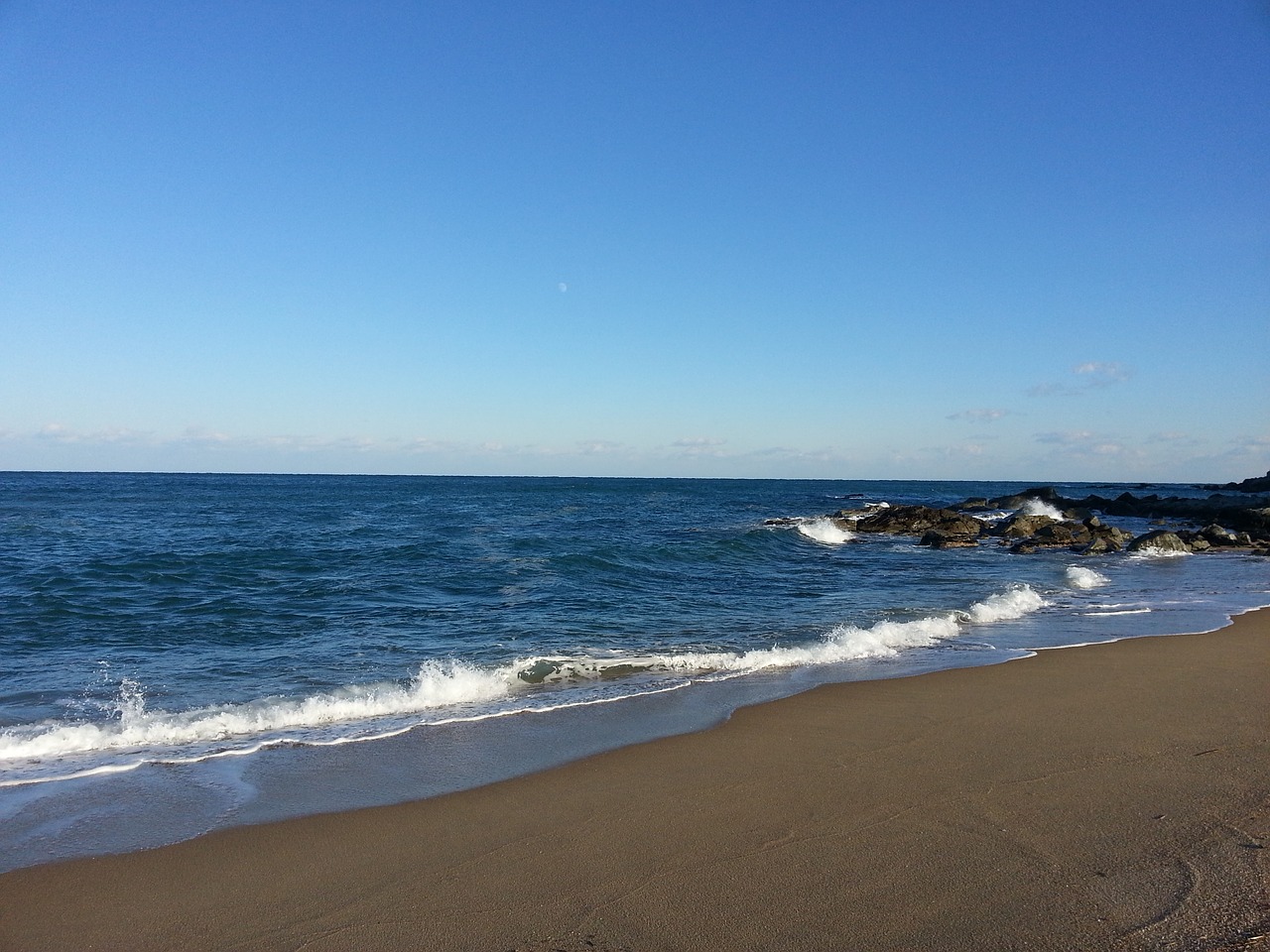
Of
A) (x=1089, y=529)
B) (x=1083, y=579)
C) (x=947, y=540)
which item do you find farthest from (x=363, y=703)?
(x=1089, y=529)

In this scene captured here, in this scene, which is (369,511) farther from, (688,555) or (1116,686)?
(1116,686)

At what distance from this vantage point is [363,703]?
821 centimetres

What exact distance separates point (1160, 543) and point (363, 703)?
2759 cm

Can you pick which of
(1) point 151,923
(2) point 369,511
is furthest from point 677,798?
(2) point 369,511

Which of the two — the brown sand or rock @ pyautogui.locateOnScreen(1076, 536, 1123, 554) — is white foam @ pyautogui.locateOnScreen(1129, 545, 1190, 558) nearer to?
rock @ pyautogui.locateOnScreen(1076, 536, 1123, 554)

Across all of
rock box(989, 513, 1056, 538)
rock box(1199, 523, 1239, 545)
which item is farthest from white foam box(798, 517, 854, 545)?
rock box(1199, 523, 1239, 545)

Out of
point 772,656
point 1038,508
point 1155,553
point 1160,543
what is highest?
point 1038,508

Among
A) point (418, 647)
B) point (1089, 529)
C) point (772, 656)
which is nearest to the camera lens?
point (772, 656)

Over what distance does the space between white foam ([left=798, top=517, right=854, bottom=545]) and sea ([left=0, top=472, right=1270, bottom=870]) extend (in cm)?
635

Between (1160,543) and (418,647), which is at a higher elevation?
(1160,543)

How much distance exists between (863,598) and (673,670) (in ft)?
24.2

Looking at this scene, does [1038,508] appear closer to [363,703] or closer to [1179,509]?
[1179,509]

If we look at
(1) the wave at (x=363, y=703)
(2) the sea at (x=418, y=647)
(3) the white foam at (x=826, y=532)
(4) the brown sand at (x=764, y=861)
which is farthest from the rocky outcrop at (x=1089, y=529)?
(4) the brown sand at (x=764, y=861)

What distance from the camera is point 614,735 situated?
7.21 meters
